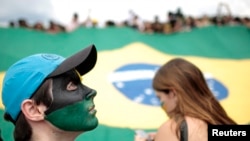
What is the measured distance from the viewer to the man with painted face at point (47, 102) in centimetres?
108

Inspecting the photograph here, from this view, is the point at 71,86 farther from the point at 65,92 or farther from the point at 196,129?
the point at 196,129

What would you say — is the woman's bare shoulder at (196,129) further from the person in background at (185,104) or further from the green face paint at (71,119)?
the green face paint at (71,119)

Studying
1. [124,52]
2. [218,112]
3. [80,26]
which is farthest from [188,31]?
[218,112]

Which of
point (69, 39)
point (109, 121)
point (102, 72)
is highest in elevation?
point (69, 39)

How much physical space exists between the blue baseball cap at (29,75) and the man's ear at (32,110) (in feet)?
0.05

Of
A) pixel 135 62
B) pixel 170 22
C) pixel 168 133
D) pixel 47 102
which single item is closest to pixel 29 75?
pixel 47 102

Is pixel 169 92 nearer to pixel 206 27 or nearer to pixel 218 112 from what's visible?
pixel 218 112

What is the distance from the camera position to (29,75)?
1.09 metres

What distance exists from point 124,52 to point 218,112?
6.77ft

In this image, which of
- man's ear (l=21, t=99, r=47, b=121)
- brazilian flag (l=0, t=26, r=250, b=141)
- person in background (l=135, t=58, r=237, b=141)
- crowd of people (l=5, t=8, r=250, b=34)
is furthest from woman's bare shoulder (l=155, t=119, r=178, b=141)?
crowd of people (l=5, t=8, r=250, b=34)

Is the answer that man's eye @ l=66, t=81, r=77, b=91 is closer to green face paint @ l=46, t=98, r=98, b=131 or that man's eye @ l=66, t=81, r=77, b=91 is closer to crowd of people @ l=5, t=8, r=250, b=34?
green face paint @ l=46, t=98, r=98, b=131

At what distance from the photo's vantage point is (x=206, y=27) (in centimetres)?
397

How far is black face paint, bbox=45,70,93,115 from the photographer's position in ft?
3.56

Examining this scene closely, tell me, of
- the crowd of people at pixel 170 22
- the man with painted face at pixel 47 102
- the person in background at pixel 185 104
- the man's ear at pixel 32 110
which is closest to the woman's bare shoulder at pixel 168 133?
the person in background at pixel 185 104
